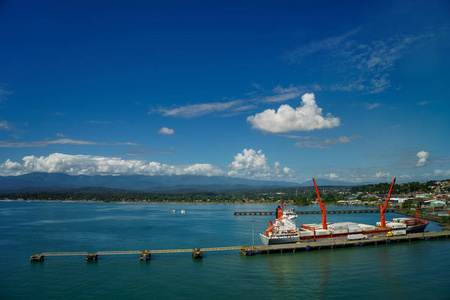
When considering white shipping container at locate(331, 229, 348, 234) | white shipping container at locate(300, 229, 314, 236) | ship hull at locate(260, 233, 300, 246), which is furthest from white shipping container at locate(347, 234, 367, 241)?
ship hull at locate(260, 233, 300, 246)

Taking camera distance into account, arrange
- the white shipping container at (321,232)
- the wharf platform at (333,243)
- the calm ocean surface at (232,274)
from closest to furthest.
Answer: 1. the calm ocean surface at (232,274)
2. the wharf platform at (333,243)
3. the white shipping container at (321,232)

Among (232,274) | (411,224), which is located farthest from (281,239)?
(411,224)

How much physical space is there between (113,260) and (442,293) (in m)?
41.8

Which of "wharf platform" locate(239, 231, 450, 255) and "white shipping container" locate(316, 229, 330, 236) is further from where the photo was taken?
"white shipping container" locate(316, 229, 330, 236)

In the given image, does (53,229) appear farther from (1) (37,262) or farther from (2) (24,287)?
(2) (24,287)

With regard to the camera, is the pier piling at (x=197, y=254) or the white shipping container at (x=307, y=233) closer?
the pier piling at (x=197, y=254)

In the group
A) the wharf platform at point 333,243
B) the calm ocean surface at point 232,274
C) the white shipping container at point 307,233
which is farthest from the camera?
the white shipping container at point 307,233

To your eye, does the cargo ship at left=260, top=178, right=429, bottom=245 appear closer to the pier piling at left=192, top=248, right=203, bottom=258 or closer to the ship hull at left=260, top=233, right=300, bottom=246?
the ship hull at left=260, top=233, right=300, bottom=246

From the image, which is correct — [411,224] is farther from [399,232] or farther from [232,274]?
[232,274]

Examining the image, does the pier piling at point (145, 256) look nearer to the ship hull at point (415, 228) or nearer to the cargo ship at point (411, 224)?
the cargo ship at point (411, 224)

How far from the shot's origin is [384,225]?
58.9m

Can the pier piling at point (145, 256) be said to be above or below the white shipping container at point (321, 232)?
below

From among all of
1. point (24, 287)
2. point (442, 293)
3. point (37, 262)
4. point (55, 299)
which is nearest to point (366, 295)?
point (442, 293)

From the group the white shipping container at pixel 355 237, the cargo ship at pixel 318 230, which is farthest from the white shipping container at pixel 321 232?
the white shipping container at pixel 355 237
